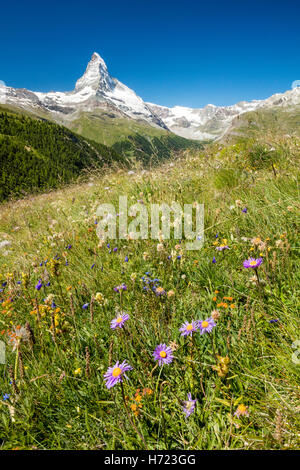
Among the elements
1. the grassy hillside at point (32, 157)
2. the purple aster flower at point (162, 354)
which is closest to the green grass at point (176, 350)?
the purple aster flower at point (162, 354)

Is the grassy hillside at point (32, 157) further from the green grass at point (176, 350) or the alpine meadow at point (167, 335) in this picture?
the green grass at point (176, 350)

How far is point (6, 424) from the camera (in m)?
1.60

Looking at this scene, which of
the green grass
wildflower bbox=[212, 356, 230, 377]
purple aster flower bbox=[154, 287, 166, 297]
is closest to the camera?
wildflower bbox=[212, 356, 230, 377]

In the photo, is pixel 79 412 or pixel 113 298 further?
pixel 113 298

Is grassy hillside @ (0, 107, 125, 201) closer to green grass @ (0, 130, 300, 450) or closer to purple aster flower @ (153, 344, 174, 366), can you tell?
green grass @ (0, 130, 300, 450)

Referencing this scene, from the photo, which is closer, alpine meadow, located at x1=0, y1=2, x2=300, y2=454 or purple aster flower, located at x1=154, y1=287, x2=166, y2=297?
alpine meadow, located at x1=0, y1=2, x2=300, y2=454

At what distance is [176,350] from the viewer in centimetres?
182

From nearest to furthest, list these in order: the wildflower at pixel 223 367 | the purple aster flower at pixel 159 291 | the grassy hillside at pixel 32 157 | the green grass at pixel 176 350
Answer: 1. the wildflower at pixel 223 367
2. the green grass at pixel 176 350
3. the purple aster flower at pixel 159 291
4. the grassy hillside at pixel 32 157

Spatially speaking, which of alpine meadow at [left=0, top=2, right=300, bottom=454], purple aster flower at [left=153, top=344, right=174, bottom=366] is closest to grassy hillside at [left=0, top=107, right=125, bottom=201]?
alpine meadow at [left=0, top=2, right=300, bottom=454]

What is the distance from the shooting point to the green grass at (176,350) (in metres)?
1.41

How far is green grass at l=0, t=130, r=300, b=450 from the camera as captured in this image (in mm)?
1413

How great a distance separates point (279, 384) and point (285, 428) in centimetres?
23
